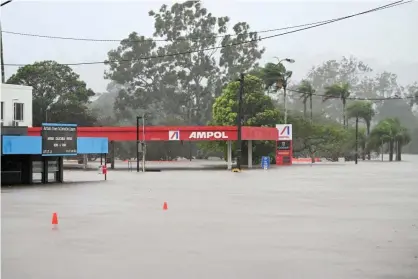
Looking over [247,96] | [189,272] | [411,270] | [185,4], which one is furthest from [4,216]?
[185,4]

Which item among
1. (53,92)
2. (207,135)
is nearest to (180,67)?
(53,92)

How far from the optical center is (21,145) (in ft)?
96.4

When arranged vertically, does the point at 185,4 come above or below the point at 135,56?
above

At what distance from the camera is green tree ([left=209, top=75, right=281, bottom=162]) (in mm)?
66688

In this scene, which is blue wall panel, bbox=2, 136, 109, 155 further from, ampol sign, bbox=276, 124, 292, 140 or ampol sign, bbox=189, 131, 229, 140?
ampol sign, bbox=276, 124, 292, 140

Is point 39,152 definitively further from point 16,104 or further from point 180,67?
point 180,67

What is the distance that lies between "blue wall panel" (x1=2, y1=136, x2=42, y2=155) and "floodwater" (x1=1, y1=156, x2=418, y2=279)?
22.6 ft

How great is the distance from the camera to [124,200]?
72.1 feet

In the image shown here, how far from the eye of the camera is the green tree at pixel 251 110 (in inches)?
2625

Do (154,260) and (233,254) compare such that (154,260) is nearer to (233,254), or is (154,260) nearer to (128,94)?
(233,254)

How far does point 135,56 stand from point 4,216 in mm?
85525

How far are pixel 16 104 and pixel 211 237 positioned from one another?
3775cm

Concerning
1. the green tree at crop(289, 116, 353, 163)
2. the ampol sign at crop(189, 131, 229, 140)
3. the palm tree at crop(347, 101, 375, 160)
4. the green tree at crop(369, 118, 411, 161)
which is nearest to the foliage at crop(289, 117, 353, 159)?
the green tree at crop(289, 116, 353, 163)

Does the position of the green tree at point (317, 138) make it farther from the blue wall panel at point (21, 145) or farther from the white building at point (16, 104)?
the blue wall panel at point (21, 145)
